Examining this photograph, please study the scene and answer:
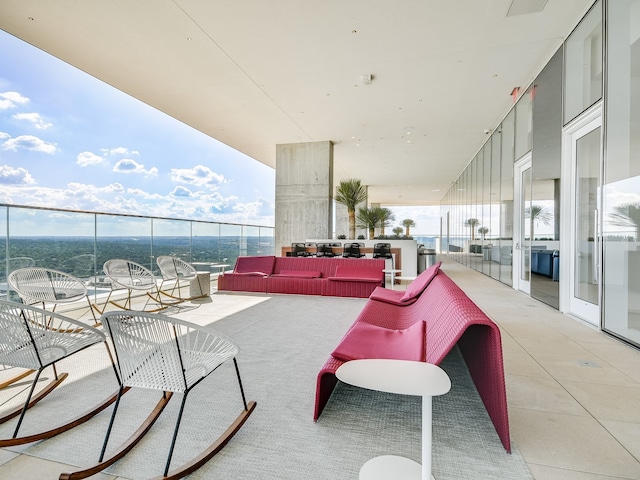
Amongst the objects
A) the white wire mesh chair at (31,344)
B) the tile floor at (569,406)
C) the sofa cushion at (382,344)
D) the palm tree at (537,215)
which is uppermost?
the palm tree at (537,215)

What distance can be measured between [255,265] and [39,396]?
172 inches

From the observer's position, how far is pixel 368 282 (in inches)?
217

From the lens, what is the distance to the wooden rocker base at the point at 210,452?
1.40 meters

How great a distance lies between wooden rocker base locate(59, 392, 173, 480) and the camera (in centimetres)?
135

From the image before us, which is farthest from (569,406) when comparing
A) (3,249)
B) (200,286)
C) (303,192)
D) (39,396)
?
(303,192)

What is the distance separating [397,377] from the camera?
127cm

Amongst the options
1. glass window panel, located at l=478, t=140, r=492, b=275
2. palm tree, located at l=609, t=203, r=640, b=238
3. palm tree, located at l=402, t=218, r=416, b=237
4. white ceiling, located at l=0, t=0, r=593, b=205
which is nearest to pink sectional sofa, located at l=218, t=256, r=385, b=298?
palm tree, located at l=609, t=203, r=640, b=238

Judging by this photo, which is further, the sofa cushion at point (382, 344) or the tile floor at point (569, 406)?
the sofa cushion at point (382, 344)

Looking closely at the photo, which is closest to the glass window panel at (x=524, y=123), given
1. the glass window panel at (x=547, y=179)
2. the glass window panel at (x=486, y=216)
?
the glass window panel at (x=547, y=179)

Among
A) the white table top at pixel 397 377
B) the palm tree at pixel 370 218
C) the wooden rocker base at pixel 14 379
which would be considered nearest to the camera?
the white table top at pixel 397 377

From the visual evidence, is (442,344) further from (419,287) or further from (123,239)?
(123,239)

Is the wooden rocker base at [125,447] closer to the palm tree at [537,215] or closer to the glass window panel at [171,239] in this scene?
the glass window panel at [171,239]

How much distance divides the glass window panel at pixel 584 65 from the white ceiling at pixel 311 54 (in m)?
0.22

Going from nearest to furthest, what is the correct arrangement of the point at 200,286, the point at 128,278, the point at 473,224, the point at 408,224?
the point at 128,278, the point at 200,286, the point at 473,224, the point at 408,224
